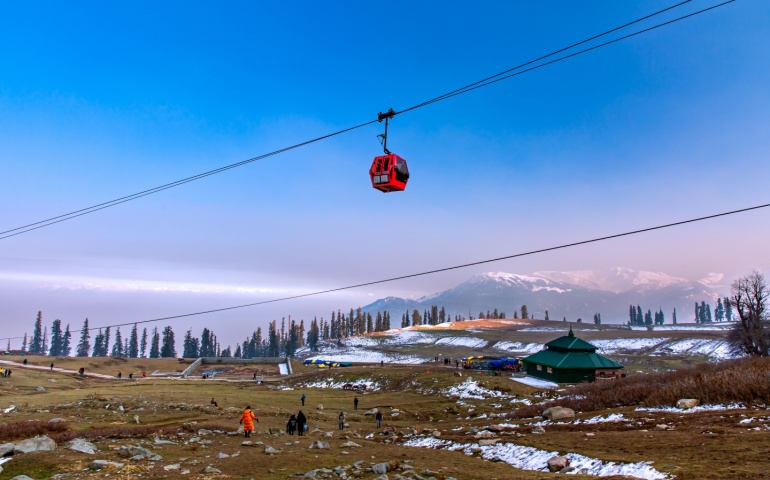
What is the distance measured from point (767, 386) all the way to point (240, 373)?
98.4m

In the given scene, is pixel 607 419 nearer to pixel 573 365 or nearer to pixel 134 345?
pixel 573 365

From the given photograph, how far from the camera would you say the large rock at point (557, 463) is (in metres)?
17.6

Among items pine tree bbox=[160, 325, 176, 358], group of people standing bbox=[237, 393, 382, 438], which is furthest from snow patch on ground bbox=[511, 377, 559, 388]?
pine tree bbox=[160, 325, 176, 358]

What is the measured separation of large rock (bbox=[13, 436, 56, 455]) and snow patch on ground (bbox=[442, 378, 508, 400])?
43.6 meters

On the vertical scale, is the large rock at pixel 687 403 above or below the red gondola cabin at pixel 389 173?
below

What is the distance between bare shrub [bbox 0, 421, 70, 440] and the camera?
24939 millimetres

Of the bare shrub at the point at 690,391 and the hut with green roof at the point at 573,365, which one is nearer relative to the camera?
the bare shrub at the point at 690,391

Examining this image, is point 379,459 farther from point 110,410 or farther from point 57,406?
point 57,406

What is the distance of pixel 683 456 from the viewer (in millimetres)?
16141

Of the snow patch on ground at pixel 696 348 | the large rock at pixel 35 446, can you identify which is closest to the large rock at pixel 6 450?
the large rock at pixel 35 446

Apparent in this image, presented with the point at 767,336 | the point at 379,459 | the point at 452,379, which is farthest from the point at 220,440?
the point at 767,336

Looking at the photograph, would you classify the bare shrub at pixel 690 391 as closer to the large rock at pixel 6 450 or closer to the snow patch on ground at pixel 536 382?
the snow patch on ground at pixel 536 382

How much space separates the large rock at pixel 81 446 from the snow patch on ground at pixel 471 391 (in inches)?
1660

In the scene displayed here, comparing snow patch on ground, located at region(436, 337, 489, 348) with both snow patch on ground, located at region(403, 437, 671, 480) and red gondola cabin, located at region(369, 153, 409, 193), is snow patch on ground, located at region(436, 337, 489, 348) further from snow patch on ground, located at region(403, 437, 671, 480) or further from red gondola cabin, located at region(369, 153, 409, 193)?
red gondola cabin, located at region(369, 153, 409, 193)
